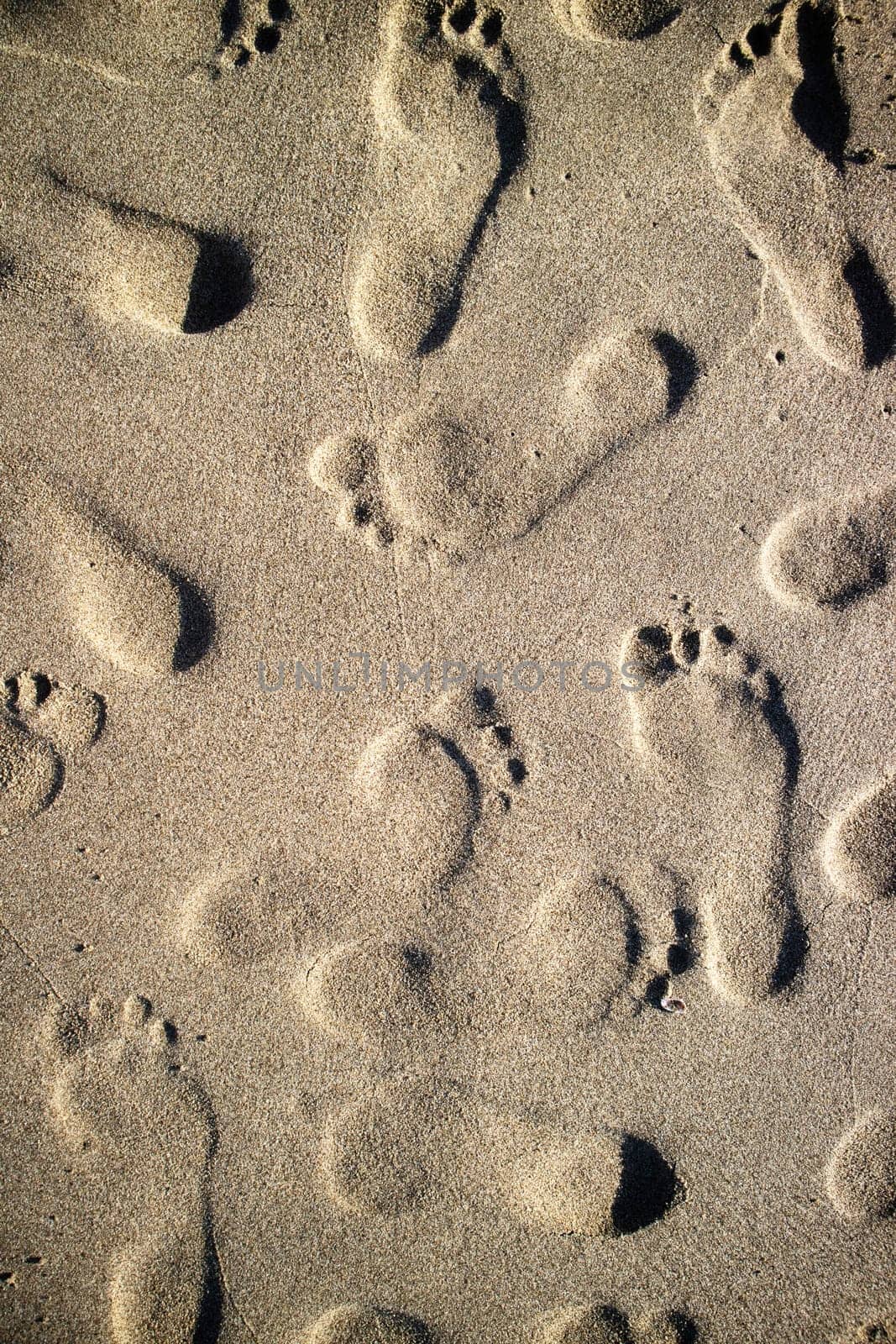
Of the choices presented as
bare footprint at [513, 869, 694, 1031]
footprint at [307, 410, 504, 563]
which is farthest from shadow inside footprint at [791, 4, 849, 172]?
bare footprint at [513, 869, 694, 1031]

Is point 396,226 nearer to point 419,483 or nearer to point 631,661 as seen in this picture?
point 419,483

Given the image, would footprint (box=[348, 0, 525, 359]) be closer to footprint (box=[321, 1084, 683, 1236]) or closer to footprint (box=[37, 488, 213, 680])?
footprint (box=[37, 488, 213, 680])

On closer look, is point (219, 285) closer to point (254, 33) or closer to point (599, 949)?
point (254, 33)

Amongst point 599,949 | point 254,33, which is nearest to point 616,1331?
point 599,949

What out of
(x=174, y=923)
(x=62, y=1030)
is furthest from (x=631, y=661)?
(x=62, y=1030)

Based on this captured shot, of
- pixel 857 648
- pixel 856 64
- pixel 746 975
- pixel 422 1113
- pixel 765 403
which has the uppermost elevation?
pixel 856 64

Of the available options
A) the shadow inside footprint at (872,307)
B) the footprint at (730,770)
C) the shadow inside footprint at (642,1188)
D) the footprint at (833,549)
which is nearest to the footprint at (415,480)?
the footprint at (730,770)
